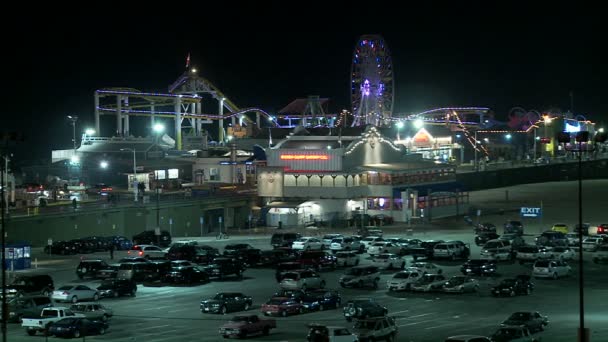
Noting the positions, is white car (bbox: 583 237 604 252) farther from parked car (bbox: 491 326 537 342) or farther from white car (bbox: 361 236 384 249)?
parked car (bbox: 491 326 537 342)

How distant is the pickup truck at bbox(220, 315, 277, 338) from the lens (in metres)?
30.1

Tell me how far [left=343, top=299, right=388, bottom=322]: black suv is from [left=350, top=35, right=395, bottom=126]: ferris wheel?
2752 inches

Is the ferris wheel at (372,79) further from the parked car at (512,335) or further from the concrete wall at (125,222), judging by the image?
the parked car at (512,335)

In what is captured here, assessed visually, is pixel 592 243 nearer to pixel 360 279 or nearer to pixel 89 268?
pixel 360 279

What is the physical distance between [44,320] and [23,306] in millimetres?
2829

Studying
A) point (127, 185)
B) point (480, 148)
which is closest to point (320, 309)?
point (127, 185)

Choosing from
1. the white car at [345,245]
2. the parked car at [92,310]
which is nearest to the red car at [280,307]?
the parked car at [92,310]

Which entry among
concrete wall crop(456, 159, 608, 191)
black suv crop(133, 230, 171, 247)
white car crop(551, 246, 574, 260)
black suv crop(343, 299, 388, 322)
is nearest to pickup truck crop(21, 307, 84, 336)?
black suv crop(343, 299, 388, 322)

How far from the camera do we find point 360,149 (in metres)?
79.4

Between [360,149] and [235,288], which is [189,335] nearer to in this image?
[235,288]

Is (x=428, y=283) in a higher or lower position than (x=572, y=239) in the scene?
lower

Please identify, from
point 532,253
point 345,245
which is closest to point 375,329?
point 532,253

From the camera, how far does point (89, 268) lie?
145 feet

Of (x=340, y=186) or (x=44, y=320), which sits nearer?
(x=44, y=320)
